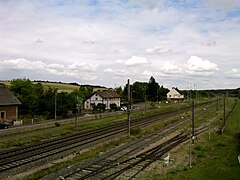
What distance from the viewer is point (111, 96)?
90.5 metres

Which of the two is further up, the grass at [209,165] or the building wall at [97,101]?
the building wall at [97,101]

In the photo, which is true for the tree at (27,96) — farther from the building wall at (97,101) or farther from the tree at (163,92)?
the tree at (163,92)

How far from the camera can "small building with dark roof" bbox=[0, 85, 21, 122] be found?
51409 mm

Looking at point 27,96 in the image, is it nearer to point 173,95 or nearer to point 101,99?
point 101,99

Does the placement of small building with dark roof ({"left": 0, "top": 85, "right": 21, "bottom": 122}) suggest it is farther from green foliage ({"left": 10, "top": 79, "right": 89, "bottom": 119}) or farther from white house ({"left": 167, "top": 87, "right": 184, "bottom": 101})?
white house ({"left": 167, "top": 87, "right": 184, "bottom": 101})

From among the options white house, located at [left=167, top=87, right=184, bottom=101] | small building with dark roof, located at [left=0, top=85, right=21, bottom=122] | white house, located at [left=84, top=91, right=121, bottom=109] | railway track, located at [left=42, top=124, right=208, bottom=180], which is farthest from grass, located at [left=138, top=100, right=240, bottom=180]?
white house, located at [left=167, top=87, right=184, bottom=101]

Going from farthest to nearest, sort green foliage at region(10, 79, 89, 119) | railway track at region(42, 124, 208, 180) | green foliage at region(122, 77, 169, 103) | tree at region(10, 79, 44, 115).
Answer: green foliage at region(122, 77, 169, 103), tree at region(10, 79, 44, 115), green foliage at region(10, 79, 89, 119), railway track at region(42, 124, 208, 180)

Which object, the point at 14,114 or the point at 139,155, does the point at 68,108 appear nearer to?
the point at 14,114

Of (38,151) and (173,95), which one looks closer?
(38,151)

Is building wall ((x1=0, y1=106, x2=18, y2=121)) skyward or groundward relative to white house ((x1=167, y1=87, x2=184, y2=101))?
groundward

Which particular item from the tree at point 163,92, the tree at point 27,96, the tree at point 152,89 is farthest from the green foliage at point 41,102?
the tree at point 163,92

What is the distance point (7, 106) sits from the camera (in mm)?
52375

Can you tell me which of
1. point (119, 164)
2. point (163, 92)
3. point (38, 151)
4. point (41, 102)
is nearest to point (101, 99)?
point (41, 102)

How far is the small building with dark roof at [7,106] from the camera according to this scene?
51.4 meters
